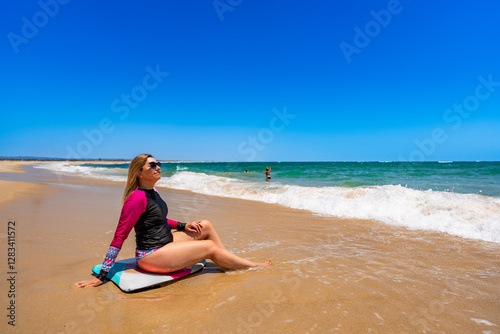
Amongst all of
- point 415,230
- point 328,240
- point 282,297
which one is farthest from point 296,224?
point 282,297

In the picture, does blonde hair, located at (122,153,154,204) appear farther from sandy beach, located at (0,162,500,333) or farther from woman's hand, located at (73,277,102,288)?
sandy beach, located at (0,162,500,333)

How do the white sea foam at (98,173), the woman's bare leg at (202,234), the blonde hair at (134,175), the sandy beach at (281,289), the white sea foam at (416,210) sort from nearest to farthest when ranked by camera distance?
the sandy beach at (281,289) → the blonde hair at (134,175) → the woman's bare leg at (202,234) → the white sea foam at (416,210) → the white sea foam at (98,173)

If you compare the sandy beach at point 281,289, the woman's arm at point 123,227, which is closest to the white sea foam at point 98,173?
the sandy beach at point 281,289

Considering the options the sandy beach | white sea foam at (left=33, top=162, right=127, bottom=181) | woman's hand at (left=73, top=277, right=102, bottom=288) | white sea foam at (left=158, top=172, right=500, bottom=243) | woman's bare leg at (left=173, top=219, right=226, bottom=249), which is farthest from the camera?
white sea foam at (left=33, top=162, right=127, bottom=181)

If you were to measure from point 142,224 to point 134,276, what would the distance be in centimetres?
58

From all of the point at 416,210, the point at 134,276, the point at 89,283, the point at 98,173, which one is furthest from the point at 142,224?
the point at 98,173

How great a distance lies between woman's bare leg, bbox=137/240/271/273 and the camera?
127 inches

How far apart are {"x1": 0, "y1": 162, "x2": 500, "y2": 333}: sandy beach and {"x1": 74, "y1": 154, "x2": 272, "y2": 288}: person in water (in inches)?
11.0

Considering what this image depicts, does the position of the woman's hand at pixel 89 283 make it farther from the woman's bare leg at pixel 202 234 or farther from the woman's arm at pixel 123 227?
the woman's bare leg at pixel 202 234

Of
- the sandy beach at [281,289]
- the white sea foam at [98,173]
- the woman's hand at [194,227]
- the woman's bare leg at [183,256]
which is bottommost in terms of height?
the sandy beach at [281,289]

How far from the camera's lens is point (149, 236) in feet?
10.8

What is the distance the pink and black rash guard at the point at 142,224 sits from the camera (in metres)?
3.04

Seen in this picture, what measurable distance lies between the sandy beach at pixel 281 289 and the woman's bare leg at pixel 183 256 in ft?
0.68

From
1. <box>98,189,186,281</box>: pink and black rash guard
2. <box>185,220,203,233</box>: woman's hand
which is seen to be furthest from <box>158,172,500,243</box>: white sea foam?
<box>98,189,186,281</box>: pink and black rash guard
